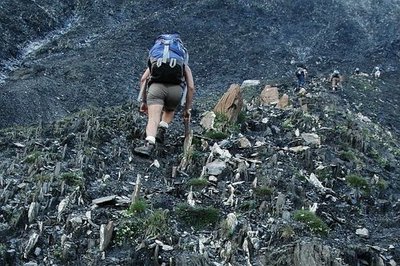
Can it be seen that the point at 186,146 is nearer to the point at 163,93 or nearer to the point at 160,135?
the point at 160,135

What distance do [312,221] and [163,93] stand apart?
2.52 metres

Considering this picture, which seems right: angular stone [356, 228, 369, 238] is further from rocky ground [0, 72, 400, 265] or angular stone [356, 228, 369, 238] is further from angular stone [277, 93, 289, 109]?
angular stone [277, 93, 289, 109]

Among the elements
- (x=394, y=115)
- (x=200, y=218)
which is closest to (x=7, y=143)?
(x=200, y=218)

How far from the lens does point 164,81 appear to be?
8242 millimetres

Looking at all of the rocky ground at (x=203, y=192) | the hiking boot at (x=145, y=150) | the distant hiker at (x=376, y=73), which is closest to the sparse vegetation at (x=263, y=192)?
the rocky ground at (x=203, y=192)

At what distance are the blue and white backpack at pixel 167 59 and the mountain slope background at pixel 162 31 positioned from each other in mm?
13262

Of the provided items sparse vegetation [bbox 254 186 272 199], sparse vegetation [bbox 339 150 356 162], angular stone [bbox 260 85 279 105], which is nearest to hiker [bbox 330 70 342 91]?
angular stone [bbox 260 85 279 105]

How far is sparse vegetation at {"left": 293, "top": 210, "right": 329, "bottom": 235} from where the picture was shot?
25.6 ft

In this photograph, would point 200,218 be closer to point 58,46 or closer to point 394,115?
point 394,115

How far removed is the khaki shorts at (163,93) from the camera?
8.27 meters

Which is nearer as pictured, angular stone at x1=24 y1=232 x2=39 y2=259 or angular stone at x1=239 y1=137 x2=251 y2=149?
angular stone at x1=24 y1=232 x2=39 y2=259

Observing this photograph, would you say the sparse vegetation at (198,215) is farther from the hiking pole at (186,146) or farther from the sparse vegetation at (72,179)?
the hiking pole at (186,146)

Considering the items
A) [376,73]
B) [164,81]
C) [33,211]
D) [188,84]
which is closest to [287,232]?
[188,84]

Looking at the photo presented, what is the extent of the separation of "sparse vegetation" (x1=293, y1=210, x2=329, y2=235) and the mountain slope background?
1421cm
